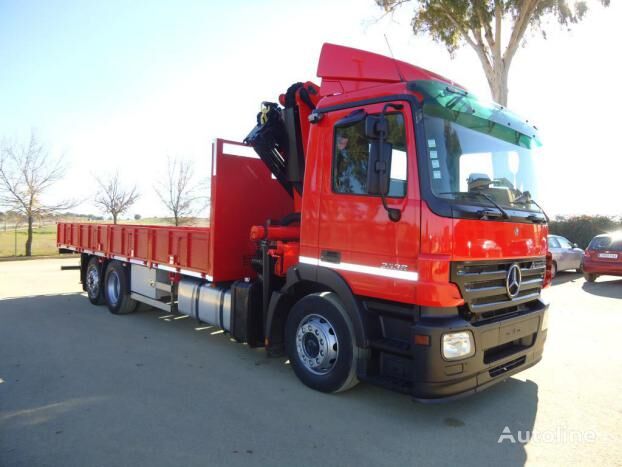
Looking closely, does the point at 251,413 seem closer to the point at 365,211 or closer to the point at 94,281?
the point at 365,211

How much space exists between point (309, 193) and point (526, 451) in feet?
9.51

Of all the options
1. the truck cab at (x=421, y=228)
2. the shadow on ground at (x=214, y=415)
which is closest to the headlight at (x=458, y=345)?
the truck cab at (x=421, y=228)

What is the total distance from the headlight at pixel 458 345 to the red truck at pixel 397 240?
1 cm

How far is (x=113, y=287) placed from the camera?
8.38m

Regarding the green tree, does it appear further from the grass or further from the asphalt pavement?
the grass

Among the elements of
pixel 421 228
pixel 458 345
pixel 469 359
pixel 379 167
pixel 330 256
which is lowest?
pixel 469 359

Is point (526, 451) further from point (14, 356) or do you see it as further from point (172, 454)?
point (14, 356)

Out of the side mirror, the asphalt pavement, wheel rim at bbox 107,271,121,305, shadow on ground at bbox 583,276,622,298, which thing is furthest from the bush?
the side mirror

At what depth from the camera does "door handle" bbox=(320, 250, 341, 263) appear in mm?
4293

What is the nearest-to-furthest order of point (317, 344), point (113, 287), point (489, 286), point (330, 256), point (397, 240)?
point (397, 240) → point (489, 286) → point (330, 256) → point (317, 344) → point (113, 287)

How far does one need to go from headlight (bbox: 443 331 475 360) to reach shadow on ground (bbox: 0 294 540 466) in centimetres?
67

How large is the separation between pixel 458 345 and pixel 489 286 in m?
0.65

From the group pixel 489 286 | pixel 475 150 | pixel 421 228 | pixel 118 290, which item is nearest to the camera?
pixel 421 228

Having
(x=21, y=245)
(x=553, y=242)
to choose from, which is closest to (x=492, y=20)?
(x=553, y=242)
